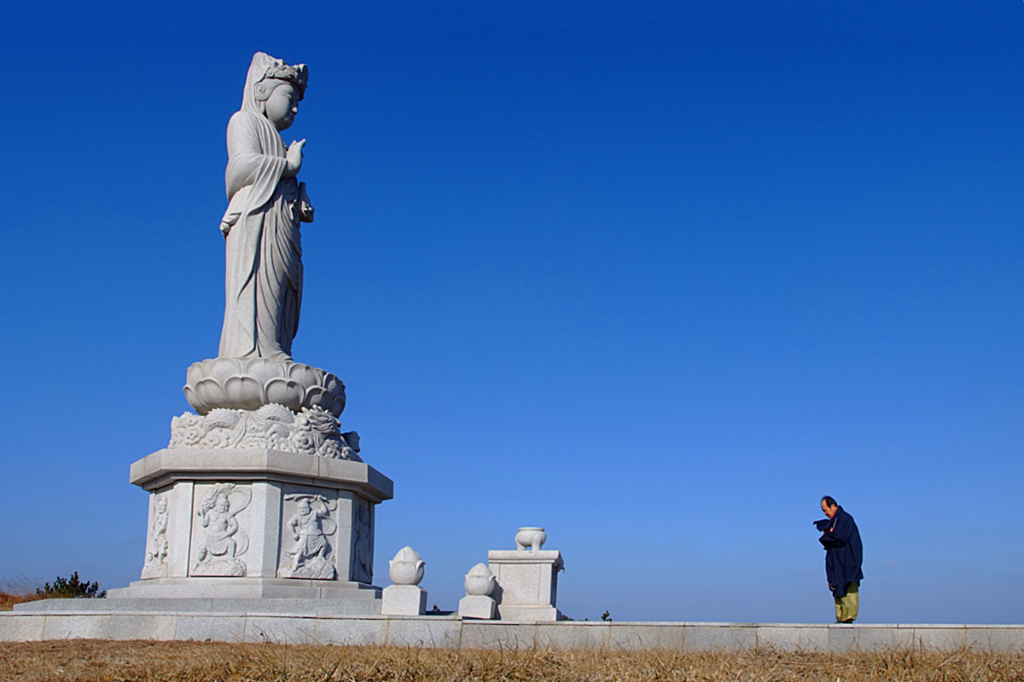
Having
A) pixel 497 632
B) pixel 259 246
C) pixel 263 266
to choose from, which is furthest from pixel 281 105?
pixel 497 632

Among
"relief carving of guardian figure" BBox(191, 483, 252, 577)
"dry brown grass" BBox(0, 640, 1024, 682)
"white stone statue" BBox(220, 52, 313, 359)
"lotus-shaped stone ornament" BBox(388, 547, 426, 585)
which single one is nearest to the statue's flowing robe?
"white stone statue" BBox(220, 52, 313, 359)

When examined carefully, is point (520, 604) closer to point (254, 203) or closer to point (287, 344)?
point (287, 344)

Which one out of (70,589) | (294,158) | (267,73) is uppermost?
(267,73)

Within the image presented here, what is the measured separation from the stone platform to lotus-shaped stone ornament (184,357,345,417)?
9.80 ft

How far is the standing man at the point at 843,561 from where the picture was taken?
10820 mm

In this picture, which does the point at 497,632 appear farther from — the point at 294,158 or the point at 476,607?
the point at 294,158

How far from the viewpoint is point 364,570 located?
1323 centimetres

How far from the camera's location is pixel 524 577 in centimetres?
1341

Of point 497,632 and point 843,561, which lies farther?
point 843,561

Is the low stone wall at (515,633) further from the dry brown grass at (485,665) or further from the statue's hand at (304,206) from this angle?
the statue's hand at (304,206)

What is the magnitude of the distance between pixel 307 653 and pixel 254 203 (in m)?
7.35

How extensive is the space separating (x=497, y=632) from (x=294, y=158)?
25.1 ft

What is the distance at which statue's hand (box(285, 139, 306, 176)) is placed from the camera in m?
14.0

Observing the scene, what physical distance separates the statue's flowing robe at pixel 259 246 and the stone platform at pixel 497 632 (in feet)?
13.4
